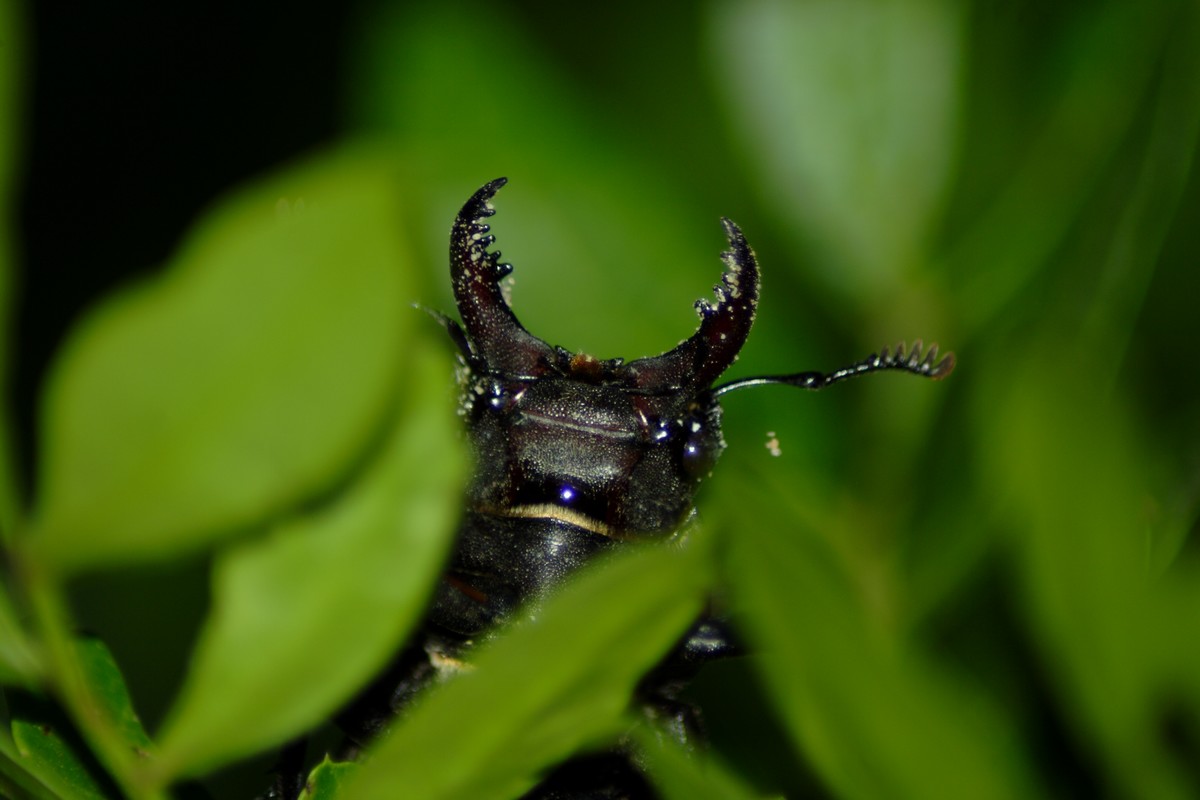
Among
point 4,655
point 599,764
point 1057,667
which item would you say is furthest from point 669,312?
point 4,655

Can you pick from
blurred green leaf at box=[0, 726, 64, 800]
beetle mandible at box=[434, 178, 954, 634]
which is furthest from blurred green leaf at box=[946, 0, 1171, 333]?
blurred green leaf at box=[0, 726, 64, 800]

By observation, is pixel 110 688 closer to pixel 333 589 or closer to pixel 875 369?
pixel 333 589

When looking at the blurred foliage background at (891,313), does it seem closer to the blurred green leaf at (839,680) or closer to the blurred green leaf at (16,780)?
the blurred green leaf at (839,680)

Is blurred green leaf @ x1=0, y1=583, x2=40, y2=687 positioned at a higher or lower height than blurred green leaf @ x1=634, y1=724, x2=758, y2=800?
higher

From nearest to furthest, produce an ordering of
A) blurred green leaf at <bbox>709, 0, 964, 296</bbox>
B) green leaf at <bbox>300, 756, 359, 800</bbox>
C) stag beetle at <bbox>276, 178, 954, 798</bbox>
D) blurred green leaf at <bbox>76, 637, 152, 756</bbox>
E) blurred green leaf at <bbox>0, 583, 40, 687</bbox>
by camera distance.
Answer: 1. blurred green leaf at <bbox>0, 583, 40, 687</bbox>
2. blurred green leaf at <bbox>76, 637, 152, 756</bbox>
3. green leaf at <bbox>300, 756, 359, 800</bbox>
4. stag beetle at <bbox>276, 178, 954, 798</bbox>
5. blurred green leaf at <bbox>709, 0, 964, 296</bbox>

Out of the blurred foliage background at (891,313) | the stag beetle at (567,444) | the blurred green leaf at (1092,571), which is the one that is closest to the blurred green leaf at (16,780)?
the blurred foliage background at (891,313)

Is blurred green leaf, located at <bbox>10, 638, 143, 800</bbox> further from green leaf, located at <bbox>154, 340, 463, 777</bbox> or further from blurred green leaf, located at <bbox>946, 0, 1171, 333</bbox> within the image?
blurred green leaf, located at <bbox>946, 0, 1171, 333</bbox>

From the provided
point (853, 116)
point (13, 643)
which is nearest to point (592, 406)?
point (853, 116)
